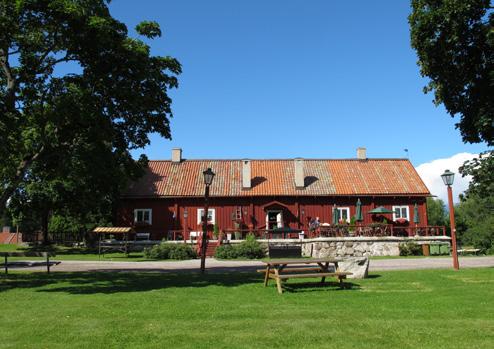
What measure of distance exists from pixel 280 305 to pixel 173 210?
26.5 metres

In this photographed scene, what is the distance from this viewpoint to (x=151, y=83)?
13.6 m

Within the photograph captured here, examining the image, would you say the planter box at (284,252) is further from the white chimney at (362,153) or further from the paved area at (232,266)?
the white chimney at (362,153)

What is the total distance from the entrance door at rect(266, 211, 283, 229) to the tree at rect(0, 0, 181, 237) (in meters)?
20.5

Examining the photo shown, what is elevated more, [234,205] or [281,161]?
[281,161]

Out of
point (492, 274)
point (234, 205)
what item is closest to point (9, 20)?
point (492, 274)

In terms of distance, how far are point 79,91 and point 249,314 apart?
8293 millimetres

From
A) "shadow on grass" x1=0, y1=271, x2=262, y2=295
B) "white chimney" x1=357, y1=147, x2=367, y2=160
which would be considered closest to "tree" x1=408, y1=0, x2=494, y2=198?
"shadow on grass" x1=0, y1=271, x2=262, y2=295

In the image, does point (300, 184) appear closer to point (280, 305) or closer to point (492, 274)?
point (492, 274)

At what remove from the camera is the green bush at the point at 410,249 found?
27062mm

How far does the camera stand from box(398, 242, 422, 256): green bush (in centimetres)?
2706

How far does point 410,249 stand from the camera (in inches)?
1070

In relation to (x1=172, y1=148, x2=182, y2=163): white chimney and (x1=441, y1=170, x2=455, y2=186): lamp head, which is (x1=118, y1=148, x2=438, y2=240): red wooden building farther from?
(x1=441, y1=170, x2=455, y2=186): lamp head

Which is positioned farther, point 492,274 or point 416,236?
point 416,236

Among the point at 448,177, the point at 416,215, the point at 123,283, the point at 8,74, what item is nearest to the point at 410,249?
the point at 416,215
